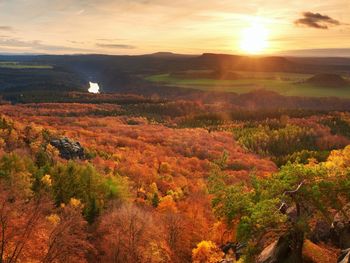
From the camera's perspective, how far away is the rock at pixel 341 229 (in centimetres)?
3494

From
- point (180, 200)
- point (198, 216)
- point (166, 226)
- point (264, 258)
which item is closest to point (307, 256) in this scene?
point (264, 258)

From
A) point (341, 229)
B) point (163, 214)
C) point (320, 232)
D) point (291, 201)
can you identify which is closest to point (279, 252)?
point (291, 201)

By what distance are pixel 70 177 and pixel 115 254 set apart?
3712 cm

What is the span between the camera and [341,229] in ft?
118

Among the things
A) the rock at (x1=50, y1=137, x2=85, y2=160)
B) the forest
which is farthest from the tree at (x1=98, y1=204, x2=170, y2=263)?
the rock at (x1=50, y1=137, x2=85, y2=160)

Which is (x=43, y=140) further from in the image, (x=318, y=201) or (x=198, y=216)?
(x=318, y=201)

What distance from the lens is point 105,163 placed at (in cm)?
19238

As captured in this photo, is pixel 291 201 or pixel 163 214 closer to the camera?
pixel 291 201

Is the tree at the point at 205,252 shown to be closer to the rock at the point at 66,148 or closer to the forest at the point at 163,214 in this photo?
the forest at the point at 163,214

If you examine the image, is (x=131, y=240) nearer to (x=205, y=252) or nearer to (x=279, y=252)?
(x=205, y=252)

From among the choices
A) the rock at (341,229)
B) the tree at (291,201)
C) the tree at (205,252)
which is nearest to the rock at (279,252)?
the tree at (291,201)

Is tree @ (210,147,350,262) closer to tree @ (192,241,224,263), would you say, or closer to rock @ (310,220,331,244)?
rock @ (310,220,331,244)

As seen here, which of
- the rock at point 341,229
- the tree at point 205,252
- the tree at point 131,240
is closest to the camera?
the rock at point 341,229

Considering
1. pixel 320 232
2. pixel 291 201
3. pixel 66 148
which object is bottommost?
pixel 66 148
